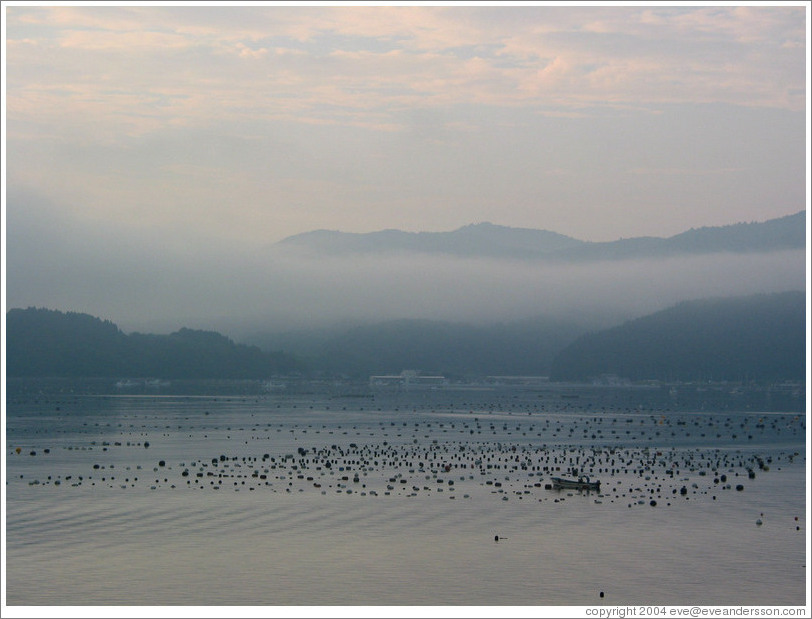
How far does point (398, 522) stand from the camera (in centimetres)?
5791

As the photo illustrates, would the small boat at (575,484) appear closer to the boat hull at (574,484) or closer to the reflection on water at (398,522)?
the boat hull at (574,484)

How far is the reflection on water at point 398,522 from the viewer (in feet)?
144

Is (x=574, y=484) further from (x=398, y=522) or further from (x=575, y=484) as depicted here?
(x=398, y=522)

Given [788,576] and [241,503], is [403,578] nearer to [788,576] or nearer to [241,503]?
[788,576]

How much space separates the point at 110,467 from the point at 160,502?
20323mm

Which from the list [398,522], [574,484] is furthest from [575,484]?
[398,522]

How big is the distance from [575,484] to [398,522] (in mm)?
17844

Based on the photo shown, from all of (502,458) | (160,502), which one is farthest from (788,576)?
(502,458)

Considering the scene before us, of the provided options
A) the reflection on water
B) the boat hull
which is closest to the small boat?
the boat hull

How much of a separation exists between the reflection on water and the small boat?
47.4 inches

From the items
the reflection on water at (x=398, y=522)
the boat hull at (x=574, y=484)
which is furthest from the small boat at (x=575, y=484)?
the reflection on water at (x=398, y=522)

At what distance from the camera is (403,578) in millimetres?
45281

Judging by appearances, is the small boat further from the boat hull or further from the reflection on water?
the reflection on water

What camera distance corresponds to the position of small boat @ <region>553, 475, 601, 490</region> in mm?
71325
